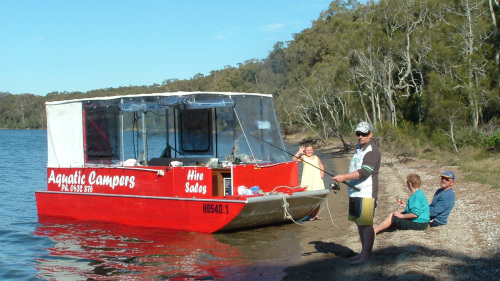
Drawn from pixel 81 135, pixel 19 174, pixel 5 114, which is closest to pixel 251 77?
pixel 19 174

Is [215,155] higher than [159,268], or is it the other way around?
[215,155]

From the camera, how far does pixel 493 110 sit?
23375 mm

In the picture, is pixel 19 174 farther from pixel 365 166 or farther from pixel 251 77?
pixel 251 77

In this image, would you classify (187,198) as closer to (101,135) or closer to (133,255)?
(133,255)

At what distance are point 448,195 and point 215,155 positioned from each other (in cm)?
533

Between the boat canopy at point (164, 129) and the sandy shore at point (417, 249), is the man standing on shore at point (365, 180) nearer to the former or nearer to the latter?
the sandy shore at point (417, 249)

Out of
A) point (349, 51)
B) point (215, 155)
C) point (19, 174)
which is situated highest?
point (349, 51)

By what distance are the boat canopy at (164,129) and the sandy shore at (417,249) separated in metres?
2.20

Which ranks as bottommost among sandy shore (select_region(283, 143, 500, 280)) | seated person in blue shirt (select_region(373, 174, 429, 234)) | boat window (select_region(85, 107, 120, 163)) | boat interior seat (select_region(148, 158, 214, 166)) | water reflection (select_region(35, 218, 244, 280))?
water reflection (select_region(35, 218, 244, 280))

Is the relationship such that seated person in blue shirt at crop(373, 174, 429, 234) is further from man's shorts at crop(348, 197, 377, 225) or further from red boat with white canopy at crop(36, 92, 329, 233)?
red boat with white canopy at crop(36, 92, 329, 233)

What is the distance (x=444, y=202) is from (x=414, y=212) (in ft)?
2.02

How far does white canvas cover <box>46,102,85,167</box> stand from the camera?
487 inches

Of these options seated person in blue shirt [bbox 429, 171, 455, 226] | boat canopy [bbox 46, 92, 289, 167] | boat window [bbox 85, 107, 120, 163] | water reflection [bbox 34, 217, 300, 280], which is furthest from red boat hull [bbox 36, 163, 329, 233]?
seated person in blue shirt [bbox 429, 171, 455, 226]

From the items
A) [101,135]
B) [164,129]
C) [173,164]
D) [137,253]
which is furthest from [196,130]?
[137,253]
